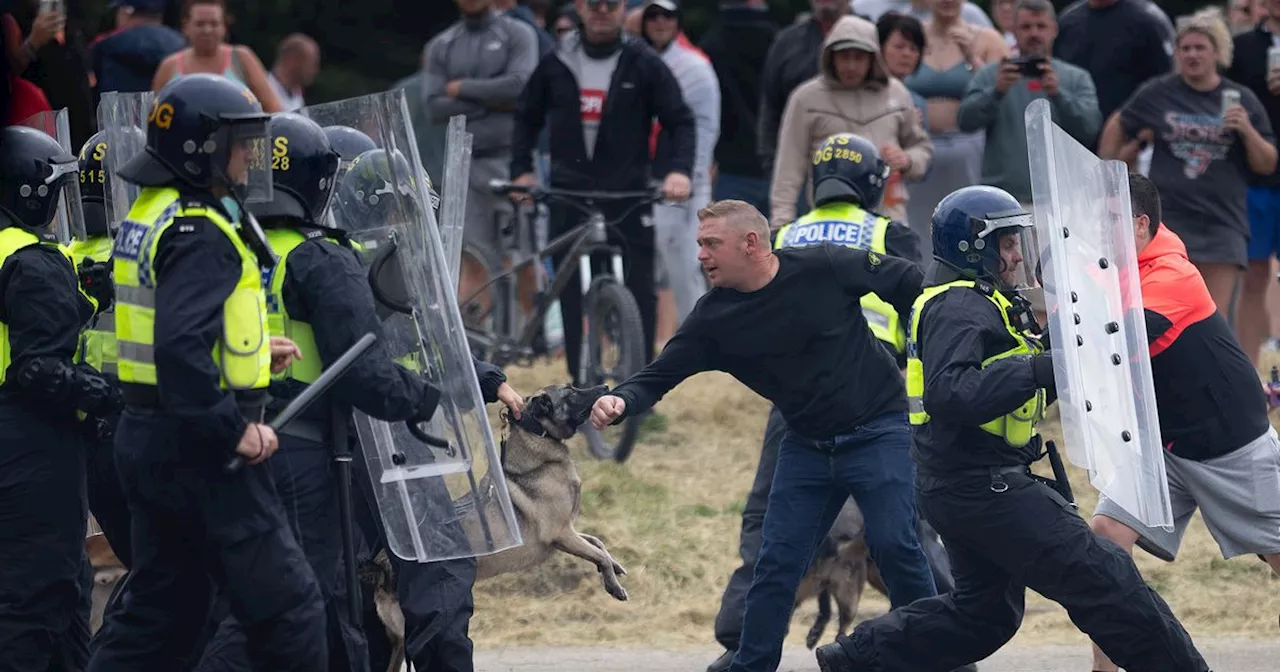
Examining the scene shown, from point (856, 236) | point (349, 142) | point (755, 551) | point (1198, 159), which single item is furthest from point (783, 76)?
point (349, 142)

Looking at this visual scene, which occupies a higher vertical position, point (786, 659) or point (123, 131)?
point (123, 131)

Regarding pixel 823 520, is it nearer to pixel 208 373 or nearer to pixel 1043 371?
pixel 1043 371

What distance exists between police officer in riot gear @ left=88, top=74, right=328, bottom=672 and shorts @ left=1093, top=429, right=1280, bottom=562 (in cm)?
293

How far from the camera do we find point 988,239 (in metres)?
6.37

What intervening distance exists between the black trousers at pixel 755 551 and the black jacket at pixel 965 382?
1.27 metres

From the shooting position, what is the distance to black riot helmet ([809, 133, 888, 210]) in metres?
7.93

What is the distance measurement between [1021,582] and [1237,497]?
111 cm

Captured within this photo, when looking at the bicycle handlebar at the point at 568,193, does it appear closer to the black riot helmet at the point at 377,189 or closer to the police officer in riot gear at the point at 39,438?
the black riot helmet at the point at 377,189

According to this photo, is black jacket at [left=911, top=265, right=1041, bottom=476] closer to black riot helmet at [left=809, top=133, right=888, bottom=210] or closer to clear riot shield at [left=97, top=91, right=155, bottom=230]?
black riot helmet at [left=809, top=133, right=888, bottom=210]

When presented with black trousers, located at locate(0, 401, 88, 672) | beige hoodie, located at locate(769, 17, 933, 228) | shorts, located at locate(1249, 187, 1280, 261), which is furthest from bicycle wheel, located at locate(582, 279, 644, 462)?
black trousers, located at locate(0, 401, 88, 672)

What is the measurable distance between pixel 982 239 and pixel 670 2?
21.2 ft

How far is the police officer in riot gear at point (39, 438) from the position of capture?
6203 millimetres

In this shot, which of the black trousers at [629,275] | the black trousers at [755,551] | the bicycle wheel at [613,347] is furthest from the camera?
the black trousers at [629,275]

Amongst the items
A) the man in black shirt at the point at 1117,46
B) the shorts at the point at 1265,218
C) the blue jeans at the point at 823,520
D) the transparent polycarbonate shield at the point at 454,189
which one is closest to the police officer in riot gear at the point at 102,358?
the transparent polycarbonate shield at the point at 454,189
